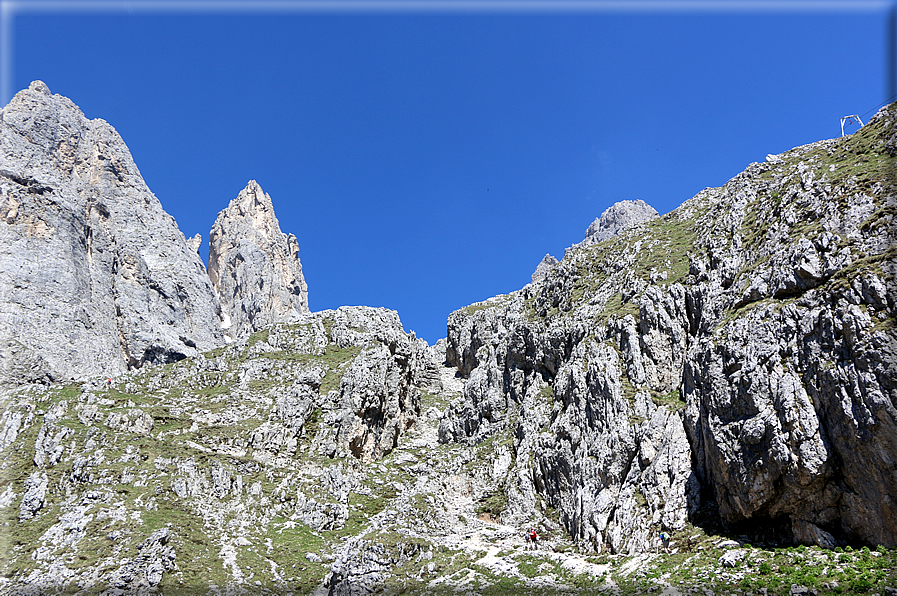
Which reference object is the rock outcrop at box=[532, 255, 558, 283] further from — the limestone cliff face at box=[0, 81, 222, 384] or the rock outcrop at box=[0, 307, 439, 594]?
the limestone cliff face at box=[0, 81, 222, 384]

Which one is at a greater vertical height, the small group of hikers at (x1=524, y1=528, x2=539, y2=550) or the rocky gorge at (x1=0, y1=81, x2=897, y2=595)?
the rocky gorge at (x1=0, y1=81, x2=897, y2=595)

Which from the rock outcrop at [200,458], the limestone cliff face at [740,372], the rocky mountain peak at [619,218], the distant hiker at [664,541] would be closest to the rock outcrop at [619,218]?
the rocky mountain peak at [619,218]

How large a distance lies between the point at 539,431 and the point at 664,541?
26074 mm

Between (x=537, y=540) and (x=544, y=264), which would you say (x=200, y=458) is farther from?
(x=544, y=264)

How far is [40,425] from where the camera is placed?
207 ft

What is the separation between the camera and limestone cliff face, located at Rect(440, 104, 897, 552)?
32781 millimetres

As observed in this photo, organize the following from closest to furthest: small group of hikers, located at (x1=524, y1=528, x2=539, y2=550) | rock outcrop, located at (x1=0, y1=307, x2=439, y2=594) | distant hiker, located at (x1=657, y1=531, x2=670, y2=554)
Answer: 1. distant hiker, located at (x1=657, y1=531, x2=670, y2=554)
2. rock outcrop, located at (x1=0, y1=307, x2=439, y2=594)
3. small group of hikers, located at (x1=524, y1=528, x2=539, y2=550)

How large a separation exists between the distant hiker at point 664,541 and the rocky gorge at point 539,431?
0.76 meters

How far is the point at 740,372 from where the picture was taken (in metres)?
40.6

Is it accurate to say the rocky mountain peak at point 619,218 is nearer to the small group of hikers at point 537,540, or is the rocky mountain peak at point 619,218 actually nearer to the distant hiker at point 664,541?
the small group of hikers at point 537,540

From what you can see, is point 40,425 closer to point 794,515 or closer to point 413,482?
point 413,482

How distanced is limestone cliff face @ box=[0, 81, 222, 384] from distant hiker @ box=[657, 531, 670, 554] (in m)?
110

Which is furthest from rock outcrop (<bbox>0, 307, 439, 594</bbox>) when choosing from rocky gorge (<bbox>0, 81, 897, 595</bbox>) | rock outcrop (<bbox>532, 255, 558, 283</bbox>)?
rock outcrop (<bbox>532, 255, 558, 283</bbox>)

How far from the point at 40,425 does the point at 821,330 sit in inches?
3530
